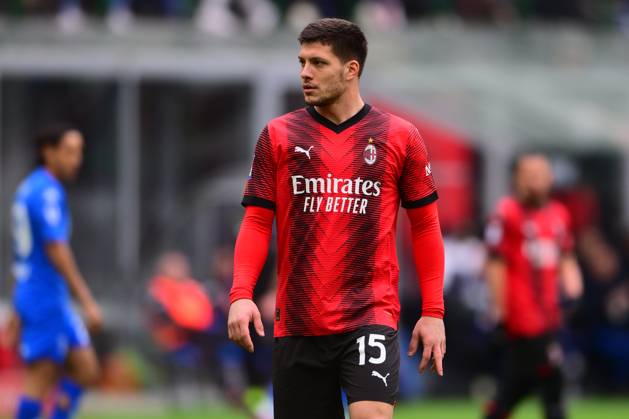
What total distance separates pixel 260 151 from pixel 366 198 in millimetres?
516

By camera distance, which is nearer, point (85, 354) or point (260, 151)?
point (260, 151)

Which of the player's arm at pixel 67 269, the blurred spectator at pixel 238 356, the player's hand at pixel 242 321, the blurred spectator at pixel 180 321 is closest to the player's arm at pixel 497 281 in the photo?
the blurred spectator at pixel 238 356

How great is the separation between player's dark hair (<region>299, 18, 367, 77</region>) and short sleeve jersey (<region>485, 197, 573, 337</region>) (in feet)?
14.7

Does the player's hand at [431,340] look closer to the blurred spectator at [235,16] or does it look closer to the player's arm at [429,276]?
the player's arm at [429,276]

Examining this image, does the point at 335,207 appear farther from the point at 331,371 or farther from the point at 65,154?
the point at 65,154

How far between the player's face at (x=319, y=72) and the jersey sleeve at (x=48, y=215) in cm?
378

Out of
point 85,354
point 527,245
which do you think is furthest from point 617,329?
point 85,354

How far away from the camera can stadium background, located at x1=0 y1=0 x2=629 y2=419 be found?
61.4 feet

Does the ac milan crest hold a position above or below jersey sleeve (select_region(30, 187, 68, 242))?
above

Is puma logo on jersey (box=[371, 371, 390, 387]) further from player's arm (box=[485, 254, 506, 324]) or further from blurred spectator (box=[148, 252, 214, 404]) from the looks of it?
blurred spectator (box=[148, 252, 214, 404])

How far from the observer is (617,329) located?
61.0 ft

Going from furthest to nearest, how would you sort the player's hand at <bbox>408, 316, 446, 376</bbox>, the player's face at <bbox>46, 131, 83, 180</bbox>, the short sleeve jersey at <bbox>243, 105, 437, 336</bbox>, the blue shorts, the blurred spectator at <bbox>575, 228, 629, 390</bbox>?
the blurred spectator at <bbox>575, 228, 629, 390</bbox>
the player's face at <bbox>46, 131, 83, 180</bbox>
the blue shorts
the short sleeve jersey at <bbox>243, 105, 437, 336</bbox>
the player's hand at <bbox>408, 316, 446, 376</bbox>

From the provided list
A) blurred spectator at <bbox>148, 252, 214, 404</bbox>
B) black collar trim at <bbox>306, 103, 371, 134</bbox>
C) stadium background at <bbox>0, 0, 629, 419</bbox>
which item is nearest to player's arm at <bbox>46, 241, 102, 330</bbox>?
black collar trim at <bbox>306, 103, 371, 134</bbox>

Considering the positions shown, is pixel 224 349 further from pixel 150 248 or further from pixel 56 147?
pixel 56 147
